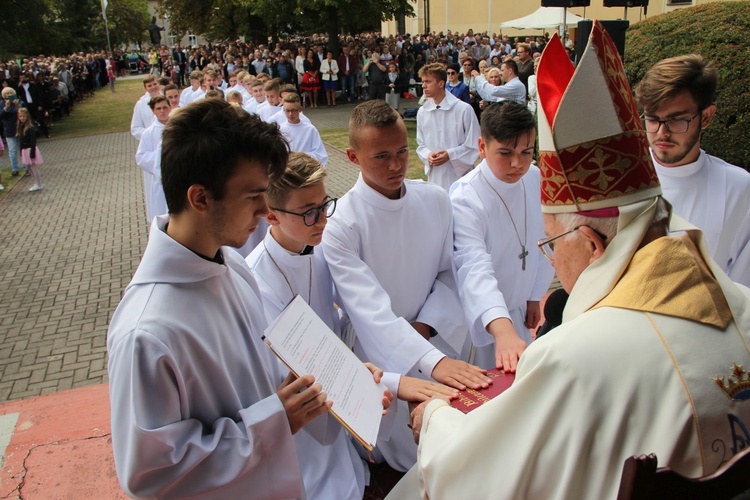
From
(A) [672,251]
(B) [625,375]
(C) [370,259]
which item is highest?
(A) [672,251]

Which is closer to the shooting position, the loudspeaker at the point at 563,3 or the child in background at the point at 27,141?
the loudspeaker at the point at 563,3

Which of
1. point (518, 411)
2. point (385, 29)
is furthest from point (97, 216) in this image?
point (385, 29)

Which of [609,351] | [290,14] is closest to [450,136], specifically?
[609,351]

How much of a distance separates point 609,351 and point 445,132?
7237mm

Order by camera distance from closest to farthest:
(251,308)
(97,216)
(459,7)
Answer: (251,308) < (97,216) < (459,7)

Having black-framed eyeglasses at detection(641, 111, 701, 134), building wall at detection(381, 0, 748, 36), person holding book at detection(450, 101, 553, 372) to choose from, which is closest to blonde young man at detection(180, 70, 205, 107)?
person holding book at detection(450, 101, 553, 372)

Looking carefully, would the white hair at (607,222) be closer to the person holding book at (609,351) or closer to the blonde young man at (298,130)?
the person holding book at (609,351)

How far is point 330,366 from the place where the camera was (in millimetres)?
2176

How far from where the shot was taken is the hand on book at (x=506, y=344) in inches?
99.6

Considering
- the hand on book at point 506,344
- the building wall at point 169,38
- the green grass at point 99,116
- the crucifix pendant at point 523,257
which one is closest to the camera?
the hand on book at point 506,344

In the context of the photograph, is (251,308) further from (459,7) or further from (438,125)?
(459,7)

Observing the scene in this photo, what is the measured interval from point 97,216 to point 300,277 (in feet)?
31.1

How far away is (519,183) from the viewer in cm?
368

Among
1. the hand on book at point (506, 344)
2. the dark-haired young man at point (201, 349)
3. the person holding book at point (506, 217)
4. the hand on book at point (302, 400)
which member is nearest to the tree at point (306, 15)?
the person holding book at point (506, 217)
